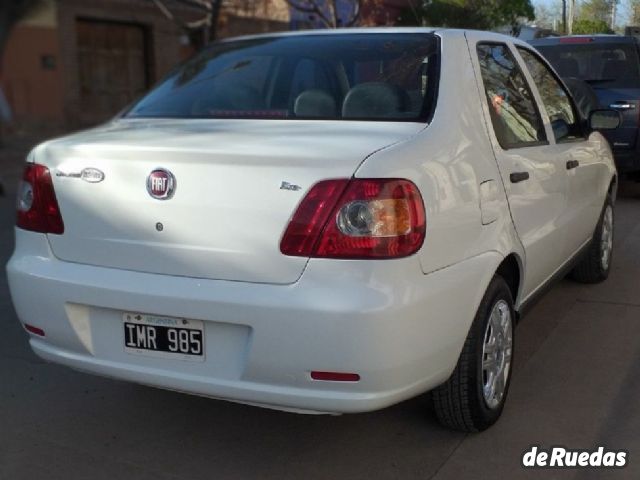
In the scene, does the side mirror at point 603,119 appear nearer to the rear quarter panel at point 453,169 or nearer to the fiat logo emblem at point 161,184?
the rear quarter panel at point 453,169

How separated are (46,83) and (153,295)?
13.5m

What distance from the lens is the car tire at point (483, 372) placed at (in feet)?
10.5

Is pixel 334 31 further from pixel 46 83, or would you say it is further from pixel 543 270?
pixel 46 83

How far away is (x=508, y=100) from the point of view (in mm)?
3920

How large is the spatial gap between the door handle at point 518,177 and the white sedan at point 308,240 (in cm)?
1

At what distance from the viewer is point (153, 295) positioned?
2.87 metres

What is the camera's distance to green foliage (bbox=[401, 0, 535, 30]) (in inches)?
512

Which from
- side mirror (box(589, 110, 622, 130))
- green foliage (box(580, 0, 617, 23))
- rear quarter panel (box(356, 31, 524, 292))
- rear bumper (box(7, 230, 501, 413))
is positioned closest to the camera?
rear bumper (box(7, 230, 501, 413))

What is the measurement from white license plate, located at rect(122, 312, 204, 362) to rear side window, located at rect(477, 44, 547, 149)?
1.60m

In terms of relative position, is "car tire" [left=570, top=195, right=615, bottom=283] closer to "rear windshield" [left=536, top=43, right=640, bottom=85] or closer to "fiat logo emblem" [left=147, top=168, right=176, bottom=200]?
"fiat logo emblem" [left=147, top=168, right=176, bottom=200]

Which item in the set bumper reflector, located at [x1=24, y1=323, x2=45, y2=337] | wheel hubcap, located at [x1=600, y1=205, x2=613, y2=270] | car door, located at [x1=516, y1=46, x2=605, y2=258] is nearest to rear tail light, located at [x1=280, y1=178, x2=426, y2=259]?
bumper reflector, located at [x1=24, y1=323, x2=45, y2=337]

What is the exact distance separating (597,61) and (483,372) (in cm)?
688

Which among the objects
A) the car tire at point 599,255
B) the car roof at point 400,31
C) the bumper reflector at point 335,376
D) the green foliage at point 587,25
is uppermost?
the green foliage at point 587,25

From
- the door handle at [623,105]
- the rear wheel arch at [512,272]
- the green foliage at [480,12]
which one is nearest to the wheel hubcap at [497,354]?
the rear wheel arch at [512,272]
